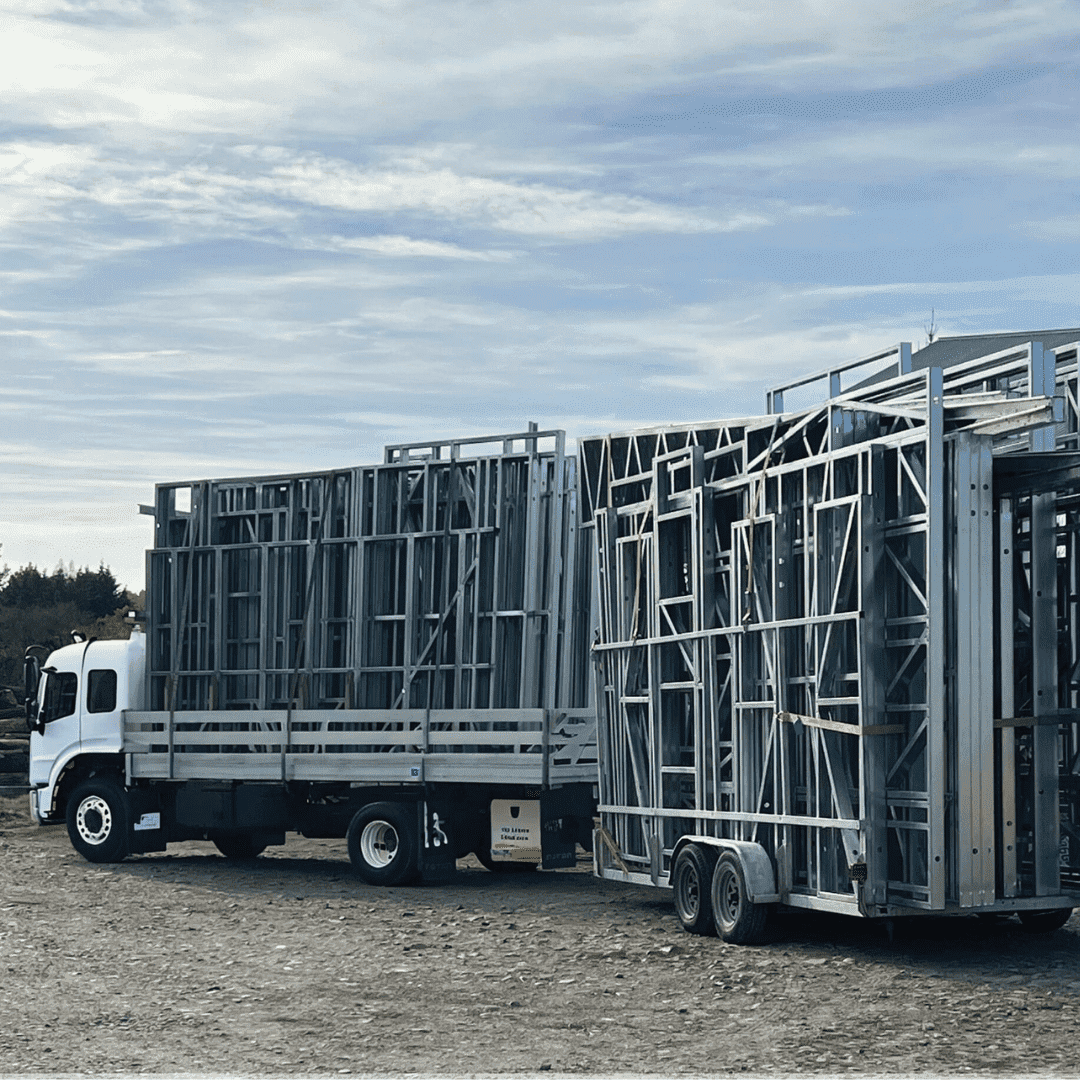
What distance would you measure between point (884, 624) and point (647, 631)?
335 cm

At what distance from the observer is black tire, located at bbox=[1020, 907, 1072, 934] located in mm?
13580

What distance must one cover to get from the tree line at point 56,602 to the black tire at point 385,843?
50138mm

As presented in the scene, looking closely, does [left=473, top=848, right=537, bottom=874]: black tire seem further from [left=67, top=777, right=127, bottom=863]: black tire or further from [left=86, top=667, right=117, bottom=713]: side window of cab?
[left=86, top=667, right=117, bottom=713]: side window of cab

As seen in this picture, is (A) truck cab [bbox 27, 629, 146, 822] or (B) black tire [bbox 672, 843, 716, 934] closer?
(B) black tire [bbox 672, 843, 716, 934]

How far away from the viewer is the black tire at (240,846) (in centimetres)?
2214

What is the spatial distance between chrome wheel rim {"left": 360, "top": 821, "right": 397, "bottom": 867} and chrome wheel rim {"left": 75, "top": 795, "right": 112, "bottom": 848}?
13.8 ft

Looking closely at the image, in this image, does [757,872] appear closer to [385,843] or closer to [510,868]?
[385,843]

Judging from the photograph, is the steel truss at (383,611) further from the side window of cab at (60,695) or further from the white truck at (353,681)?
the side window of cab at (60,695)

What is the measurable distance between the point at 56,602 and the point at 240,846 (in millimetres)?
60851

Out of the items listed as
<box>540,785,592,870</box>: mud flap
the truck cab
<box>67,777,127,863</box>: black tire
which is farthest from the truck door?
<box>540,785,592,870</box>: mud flap

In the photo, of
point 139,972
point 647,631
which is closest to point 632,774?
point 647,631

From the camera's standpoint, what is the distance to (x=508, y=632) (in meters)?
19.2

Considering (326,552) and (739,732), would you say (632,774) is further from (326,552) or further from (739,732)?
(326,552)

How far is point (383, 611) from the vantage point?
800 inches
